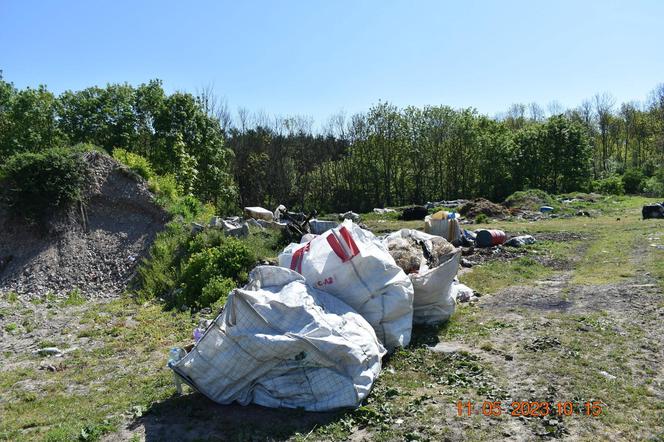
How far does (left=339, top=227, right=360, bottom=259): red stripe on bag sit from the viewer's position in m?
5.46

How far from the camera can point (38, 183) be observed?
1084cm

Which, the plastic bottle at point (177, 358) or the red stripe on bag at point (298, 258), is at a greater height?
the red stripe on bag at point (298, 258)

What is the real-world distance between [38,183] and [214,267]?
4.71 m

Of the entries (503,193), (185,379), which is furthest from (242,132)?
(185,379)

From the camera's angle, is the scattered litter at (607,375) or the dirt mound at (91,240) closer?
the scattered litter at (607,375)

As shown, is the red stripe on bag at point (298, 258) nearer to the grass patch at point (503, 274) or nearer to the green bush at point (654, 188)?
the grass patch at point (503, 274)

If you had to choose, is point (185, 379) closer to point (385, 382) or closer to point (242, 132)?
point (385, 382)

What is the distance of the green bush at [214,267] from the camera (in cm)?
873

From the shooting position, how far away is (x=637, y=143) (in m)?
44.7

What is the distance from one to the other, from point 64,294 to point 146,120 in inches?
517

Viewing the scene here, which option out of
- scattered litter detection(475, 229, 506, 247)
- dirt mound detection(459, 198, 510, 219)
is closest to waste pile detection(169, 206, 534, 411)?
scattered litter detection(475, 229, 506, 247)

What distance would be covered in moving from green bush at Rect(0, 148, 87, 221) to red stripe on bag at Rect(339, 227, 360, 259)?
25.3 ft

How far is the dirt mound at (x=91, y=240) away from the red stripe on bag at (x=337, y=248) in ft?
19.5
